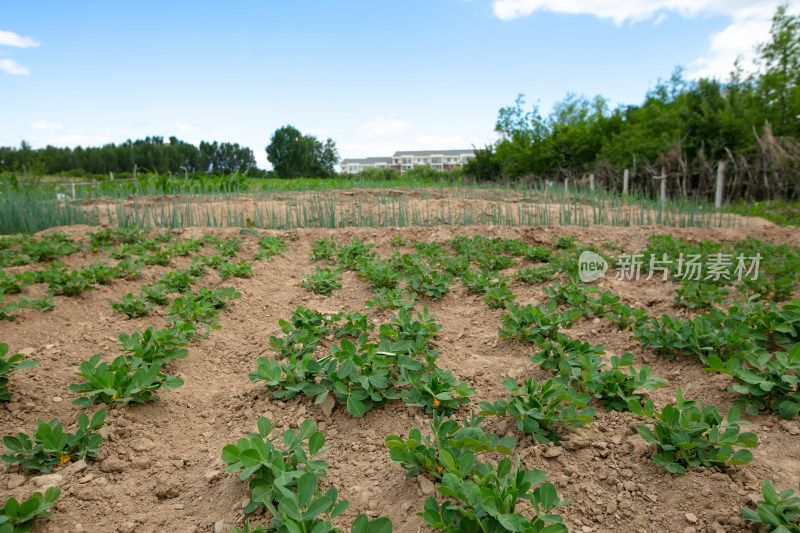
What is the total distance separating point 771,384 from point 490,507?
108cm

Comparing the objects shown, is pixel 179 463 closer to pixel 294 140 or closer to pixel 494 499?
pixel 494 499

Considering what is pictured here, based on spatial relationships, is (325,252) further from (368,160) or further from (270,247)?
(368,160)

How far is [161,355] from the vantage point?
175 cm

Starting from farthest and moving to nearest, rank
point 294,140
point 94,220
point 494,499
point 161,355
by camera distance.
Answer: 1. point 294,140
2. point 94,220
3. point 161,355
4. point 494,499

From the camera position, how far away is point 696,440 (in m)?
1.14

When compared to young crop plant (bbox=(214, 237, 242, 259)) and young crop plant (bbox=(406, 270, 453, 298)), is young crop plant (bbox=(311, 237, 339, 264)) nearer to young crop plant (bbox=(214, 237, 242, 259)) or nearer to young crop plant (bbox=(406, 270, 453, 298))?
young crop plant (bbox=(214, 237, 242, 259))

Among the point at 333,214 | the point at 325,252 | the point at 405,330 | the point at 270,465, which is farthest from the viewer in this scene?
the point at 333,214

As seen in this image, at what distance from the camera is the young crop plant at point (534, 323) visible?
1.96 m

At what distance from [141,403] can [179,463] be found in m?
0.38

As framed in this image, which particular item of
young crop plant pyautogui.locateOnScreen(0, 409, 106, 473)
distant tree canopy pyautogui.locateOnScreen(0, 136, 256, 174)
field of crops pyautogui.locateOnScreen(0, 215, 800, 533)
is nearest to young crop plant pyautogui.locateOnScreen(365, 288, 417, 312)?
field of crops pyautogui.locateOnScreen(0, 215, 800, 533)

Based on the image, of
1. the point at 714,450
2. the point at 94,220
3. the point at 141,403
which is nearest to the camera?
the point at 714,450

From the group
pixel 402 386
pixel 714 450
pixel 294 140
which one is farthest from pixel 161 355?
pixel 294 140

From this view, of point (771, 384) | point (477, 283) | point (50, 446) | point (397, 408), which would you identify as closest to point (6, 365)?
point (50, 446)

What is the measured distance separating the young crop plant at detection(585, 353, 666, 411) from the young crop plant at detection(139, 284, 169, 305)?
2.40 m
